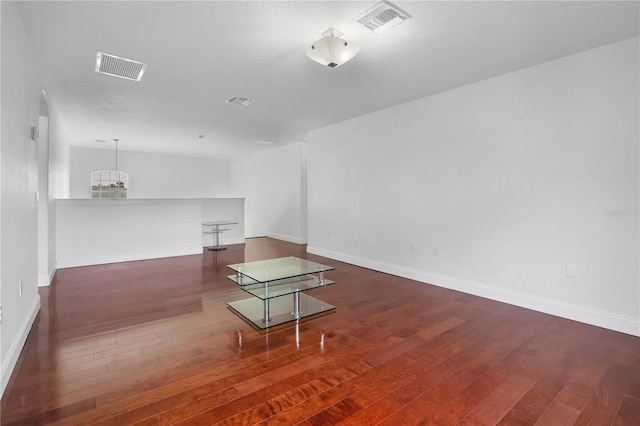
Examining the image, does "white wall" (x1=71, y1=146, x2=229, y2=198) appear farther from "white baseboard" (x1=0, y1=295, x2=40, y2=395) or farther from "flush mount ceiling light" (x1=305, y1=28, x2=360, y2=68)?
"flush mount ceiling light" (x1=305, y1=28, x2=360, y2=68)

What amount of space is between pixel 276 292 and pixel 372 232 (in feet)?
8.24

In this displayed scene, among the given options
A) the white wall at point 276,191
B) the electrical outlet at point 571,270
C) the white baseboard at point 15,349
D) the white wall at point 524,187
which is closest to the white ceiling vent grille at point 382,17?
the white wall at point 524,187

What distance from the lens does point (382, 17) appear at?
2.33 m

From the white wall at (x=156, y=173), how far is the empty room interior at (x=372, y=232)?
14.6ft

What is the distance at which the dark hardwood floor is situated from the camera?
1.69 metres

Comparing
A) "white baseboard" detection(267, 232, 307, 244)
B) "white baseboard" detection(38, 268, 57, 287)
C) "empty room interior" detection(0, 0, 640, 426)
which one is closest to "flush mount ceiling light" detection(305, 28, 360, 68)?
"empty room interior" detection(0, 0, 640, 426)

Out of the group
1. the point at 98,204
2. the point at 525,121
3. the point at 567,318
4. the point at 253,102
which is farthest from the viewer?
the point at 98,204

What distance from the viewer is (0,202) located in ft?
6.24

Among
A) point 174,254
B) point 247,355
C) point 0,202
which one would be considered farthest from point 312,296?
point 174,254

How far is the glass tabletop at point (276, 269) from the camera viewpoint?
298 centimetres

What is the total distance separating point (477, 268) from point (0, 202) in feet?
14.1

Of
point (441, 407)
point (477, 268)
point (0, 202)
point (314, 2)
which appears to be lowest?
point (441, 407)

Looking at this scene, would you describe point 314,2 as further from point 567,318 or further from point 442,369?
point 567,318

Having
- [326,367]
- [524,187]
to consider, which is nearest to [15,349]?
[326,367]
